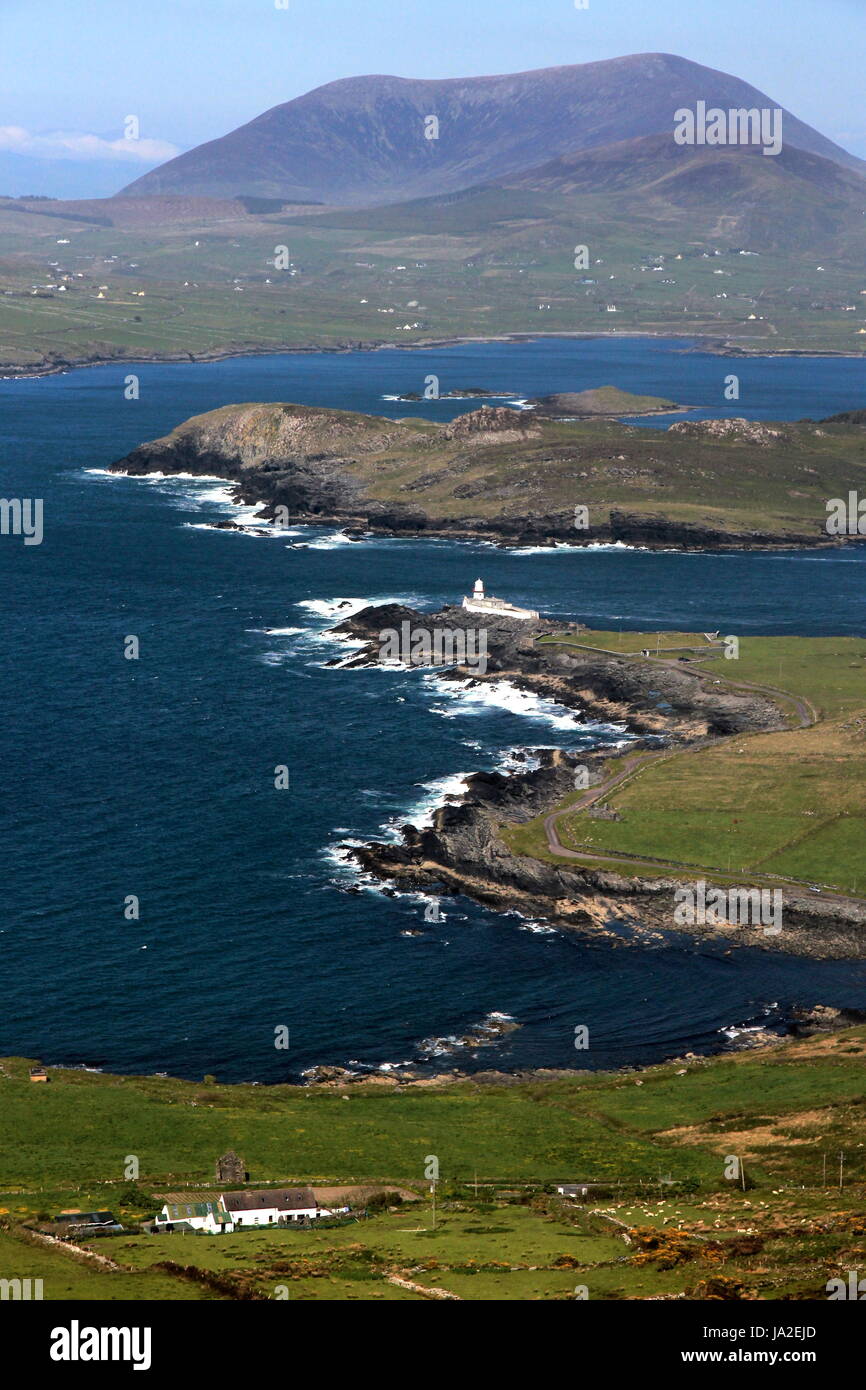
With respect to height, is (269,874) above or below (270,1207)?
above

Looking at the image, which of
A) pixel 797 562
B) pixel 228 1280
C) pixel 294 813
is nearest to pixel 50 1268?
pixel 228 1280

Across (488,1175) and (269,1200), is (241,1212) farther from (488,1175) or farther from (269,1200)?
(488,1175)

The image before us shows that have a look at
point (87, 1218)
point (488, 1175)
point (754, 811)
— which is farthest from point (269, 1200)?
point (754, 811)

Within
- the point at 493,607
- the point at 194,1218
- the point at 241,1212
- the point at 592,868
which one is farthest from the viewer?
the point at 493,607

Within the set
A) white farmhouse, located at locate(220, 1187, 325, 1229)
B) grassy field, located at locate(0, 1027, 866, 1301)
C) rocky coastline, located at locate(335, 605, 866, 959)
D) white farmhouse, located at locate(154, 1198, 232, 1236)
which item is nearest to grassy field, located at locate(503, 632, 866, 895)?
rocky coastline, located at locate(335, 605, 866, 959)

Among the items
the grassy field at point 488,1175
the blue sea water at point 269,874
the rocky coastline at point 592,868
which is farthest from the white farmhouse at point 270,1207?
the rocky coastline at point 592,868

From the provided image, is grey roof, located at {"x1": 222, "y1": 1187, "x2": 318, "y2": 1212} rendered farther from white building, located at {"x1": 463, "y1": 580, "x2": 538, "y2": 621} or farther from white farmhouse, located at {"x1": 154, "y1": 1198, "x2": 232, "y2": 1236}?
white building, located at {"x1": 463, "y1": 580, "x2": 538, "y2": 621}

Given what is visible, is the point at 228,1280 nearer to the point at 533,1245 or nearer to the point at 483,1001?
the point at 533,1245
